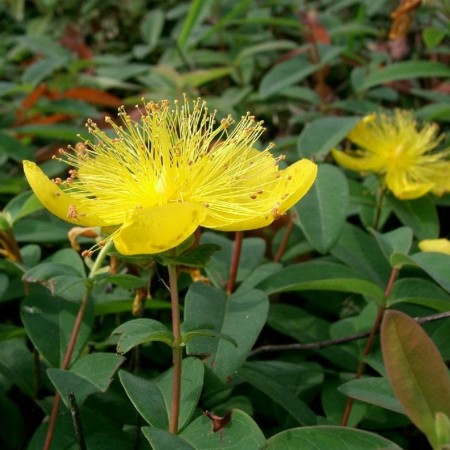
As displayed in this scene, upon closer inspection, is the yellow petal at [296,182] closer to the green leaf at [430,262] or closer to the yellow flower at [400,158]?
the green leaf at [430,262]

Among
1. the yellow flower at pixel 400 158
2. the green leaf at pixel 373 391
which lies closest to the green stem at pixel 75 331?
the green leaf at pixel 373 391

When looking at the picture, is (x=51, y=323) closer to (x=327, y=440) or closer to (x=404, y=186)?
(x=327, y=440)

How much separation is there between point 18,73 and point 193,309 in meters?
1.51

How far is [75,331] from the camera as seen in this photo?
2.83 feet

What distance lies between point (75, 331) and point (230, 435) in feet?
0.91

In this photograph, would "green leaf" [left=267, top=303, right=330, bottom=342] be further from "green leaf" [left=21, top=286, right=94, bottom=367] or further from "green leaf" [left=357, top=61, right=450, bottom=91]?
"green leaf" [left=357, top=61, right=450, bottom=91]

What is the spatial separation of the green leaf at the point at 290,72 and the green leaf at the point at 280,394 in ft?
2.54

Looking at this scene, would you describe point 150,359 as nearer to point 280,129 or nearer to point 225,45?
point 280,129

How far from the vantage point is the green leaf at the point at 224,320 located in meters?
0.74

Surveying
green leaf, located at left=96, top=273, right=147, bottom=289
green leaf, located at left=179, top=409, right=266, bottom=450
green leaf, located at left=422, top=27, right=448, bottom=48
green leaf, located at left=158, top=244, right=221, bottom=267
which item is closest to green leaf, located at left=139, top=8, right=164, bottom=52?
green leaf, located at left=422, top=27, right=448, bottom=48

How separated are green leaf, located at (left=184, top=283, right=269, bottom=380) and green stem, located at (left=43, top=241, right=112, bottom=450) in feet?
0.39

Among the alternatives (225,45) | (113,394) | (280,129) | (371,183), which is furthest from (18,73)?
(113,394)

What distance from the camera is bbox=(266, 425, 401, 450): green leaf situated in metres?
0.62

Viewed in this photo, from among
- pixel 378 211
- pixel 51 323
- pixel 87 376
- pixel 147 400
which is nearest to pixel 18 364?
pixel 51 323
